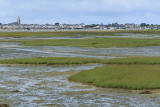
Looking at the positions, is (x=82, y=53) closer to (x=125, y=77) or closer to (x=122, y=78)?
(x=125, y=77)

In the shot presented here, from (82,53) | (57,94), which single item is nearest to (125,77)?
(57,94)

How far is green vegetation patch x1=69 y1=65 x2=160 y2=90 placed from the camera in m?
21.5

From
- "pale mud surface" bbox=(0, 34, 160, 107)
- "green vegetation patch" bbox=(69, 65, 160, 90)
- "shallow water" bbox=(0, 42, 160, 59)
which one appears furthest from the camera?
"shallow water" bbox=(0, 42, 160, 59)

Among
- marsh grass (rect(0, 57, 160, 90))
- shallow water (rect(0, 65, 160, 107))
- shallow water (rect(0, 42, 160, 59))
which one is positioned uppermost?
Result: marsh grass (rect(0, 57, 160, 90))

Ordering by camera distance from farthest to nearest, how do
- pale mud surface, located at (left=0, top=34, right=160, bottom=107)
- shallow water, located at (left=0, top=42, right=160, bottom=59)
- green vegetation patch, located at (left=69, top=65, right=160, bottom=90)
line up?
shallow water, located at (left=0, top=42, right=160, bottom=59) → green vegetation patch, located at (left=69, top=65, right=160, bottom=90) → pale mud surface, located at (left=0, top=34, right=160, bottom=107)

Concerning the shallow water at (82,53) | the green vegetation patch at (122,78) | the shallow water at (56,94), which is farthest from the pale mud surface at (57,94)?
the shallow water at (82,53)

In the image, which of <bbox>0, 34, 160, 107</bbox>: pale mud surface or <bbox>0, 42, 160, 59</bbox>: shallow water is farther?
<bbox>0, 42, 160, 59</bbox>: shallow water

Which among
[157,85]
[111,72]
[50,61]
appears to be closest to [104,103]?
[157,85]

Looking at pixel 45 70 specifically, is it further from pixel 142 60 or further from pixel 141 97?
pixel 141 97

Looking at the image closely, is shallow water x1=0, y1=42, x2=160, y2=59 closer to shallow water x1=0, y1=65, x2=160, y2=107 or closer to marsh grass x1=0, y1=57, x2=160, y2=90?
marsh grass x1=0, y1=57, x2=160, y2=90

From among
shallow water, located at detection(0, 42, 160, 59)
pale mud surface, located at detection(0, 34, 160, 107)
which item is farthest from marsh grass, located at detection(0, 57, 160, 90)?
shallow water, located at detection(0, 42, 160, 59)

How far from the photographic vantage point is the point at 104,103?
18.0m

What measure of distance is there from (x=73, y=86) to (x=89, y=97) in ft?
11.2

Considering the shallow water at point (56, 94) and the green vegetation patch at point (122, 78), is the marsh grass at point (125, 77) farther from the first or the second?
the shallow water at point (56, 94)
